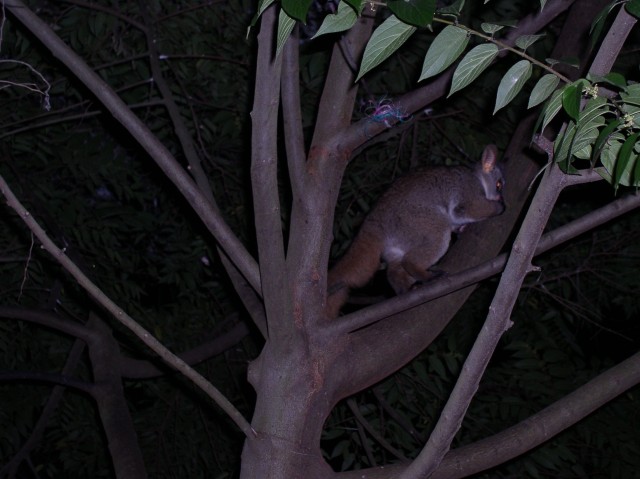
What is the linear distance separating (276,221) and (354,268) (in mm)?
1635

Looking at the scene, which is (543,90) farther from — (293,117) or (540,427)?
(540,427)

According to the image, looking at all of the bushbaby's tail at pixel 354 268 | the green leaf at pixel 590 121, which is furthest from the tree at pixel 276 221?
the bushbaby's tail at pixel 354 268

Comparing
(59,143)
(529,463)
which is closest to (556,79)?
(529,463)

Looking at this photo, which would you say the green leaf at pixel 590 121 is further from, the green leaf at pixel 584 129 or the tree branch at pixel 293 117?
the tree branch at pixel 293 117

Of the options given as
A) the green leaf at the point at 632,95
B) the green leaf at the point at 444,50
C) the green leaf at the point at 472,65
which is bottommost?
the green leaf at the point at 632,95

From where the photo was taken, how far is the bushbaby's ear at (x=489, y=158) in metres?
4.24

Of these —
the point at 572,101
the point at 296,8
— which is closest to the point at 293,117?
the point at 296,8

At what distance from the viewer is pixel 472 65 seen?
1.29 m

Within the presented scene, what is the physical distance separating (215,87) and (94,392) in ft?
6.49

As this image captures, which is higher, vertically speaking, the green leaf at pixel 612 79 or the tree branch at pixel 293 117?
the tree branch at pixel 293 117

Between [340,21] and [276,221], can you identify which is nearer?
[340,21]

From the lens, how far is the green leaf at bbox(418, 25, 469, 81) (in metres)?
1.28

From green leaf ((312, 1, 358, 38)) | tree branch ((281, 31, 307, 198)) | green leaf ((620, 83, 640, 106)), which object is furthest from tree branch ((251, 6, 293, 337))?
green leaf ((620, 83, 640, 106))

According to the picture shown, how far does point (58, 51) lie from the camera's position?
229cm
